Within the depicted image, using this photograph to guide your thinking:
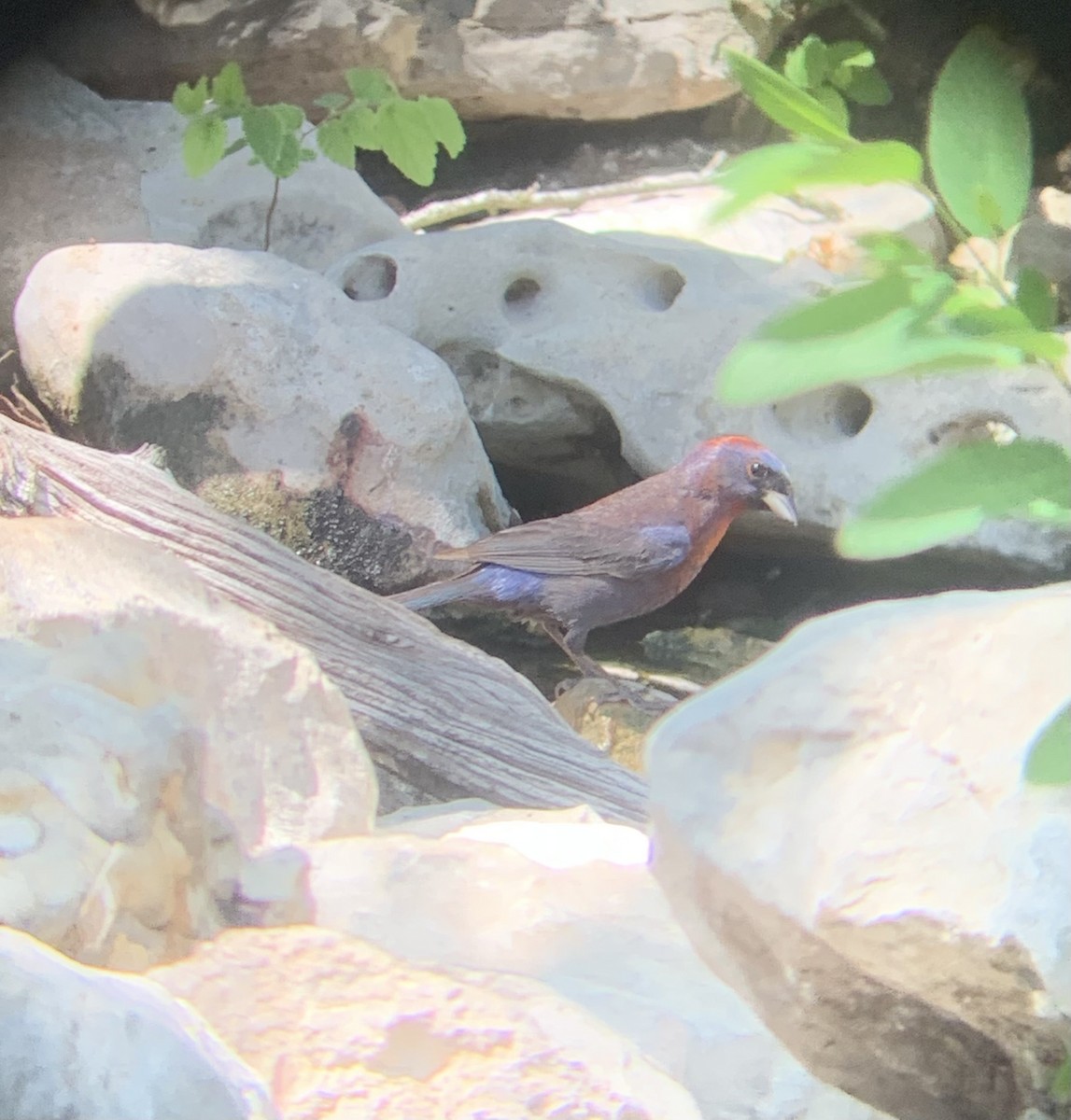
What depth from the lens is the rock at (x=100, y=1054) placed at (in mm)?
936

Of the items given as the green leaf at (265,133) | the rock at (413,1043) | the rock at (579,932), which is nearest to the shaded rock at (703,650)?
the rock at (579,932)

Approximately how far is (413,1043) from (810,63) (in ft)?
14.5

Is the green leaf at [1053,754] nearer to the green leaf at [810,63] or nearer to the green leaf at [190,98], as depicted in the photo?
the green leaf at [190,98]

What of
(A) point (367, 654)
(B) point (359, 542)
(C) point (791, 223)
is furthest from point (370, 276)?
(A) point (367, 654)

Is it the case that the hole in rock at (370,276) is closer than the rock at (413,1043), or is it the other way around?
the rock at (413,1043)

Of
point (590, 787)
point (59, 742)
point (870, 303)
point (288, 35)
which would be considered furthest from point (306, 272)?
point (870, 303)

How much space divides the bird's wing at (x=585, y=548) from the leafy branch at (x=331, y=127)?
1346 millimetres

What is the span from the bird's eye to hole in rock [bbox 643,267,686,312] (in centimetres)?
76

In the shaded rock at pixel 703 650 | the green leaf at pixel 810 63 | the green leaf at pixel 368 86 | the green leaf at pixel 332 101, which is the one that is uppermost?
the green leaf at pixel 810 63

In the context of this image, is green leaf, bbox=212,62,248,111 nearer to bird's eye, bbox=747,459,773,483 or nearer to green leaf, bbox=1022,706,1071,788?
bird's eye, bbox=747,459,773,483

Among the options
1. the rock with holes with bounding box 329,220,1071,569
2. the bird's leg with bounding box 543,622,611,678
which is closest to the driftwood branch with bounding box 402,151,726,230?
the rock with holes with bounding box 329,220,1071,569

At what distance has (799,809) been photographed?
1.25 metres

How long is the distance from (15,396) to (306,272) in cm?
93

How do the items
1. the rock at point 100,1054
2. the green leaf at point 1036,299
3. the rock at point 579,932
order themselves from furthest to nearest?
the rock at point 579,932
the rock at point 100,1054
the green leaf at point 1036,299
